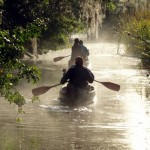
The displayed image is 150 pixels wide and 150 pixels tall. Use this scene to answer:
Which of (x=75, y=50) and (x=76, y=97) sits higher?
(x=76, y=97)

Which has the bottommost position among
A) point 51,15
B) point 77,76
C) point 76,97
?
point 76,97

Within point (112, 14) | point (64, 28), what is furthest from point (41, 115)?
point (112, 14)

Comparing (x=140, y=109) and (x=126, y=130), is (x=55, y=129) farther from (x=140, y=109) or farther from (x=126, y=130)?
(x=140, y=109)

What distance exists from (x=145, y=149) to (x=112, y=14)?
50.6 meters

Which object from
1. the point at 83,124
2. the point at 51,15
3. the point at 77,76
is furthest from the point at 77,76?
the point at 51,15

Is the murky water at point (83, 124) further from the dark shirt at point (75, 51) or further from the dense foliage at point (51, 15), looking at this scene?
the dark shirt at point (75, 51)

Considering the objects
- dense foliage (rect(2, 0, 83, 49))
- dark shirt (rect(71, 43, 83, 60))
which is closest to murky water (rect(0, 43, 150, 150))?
dense foliage (rect(2, 0, 83, 49))

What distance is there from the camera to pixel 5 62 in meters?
12.0

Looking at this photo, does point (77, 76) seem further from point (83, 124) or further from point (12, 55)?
point (12, 55)

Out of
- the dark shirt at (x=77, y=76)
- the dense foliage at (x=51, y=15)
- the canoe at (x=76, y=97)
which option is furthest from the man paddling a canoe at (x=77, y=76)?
the dense foliage at (x=51, y=15)

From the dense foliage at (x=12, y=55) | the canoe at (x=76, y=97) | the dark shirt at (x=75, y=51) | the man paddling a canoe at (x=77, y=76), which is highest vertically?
the dense foliage at (x=12, y=55)

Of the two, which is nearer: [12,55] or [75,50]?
[12,55]

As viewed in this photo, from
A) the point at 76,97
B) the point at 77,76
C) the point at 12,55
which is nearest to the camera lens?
the point at 12,55

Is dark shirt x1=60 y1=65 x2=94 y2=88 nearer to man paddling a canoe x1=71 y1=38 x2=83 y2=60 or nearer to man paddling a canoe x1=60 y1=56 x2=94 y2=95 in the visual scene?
man paddling a canoe x1=60 y1=56 x2=94 y2=95
